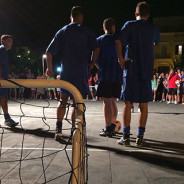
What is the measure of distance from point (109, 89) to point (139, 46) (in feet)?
3.28

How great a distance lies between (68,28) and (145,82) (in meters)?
1.46

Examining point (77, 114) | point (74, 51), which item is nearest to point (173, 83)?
point (74, 51)

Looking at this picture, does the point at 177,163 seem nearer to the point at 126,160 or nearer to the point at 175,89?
the point at 126,160

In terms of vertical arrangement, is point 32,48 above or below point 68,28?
above

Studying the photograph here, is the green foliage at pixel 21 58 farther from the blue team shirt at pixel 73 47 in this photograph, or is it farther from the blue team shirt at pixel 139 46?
the blue team shirt at pixel 139 46

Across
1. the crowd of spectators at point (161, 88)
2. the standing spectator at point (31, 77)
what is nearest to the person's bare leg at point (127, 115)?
the crowd of spectators at point (161, 88)

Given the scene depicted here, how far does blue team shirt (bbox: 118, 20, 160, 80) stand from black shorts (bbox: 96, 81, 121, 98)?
729mm

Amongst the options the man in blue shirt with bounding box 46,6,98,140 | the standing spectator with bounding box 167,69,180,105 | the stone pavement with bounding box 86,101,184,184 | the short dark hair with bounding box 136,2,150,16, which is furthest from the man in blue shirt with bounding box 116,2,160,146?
the standing spectator with bounding box 167,69,180,105

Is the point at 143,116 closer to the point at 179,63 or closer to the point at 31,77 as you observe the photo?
the point at 31,77

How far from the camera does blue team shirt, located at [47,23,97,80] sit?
12.0 ft

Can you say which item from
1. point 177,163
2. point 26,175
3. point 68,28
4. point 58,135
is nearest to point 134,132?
point 58,135

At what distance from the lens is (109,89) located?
411 cm

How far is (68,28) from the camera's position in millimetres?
3656

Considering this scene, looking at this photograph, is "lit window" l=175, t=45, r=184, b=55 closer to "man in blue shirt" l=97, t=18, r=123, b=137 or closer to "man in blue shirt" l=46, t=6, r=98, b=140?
"man in blue shirt" l=97, t=18, r=123, b=137
